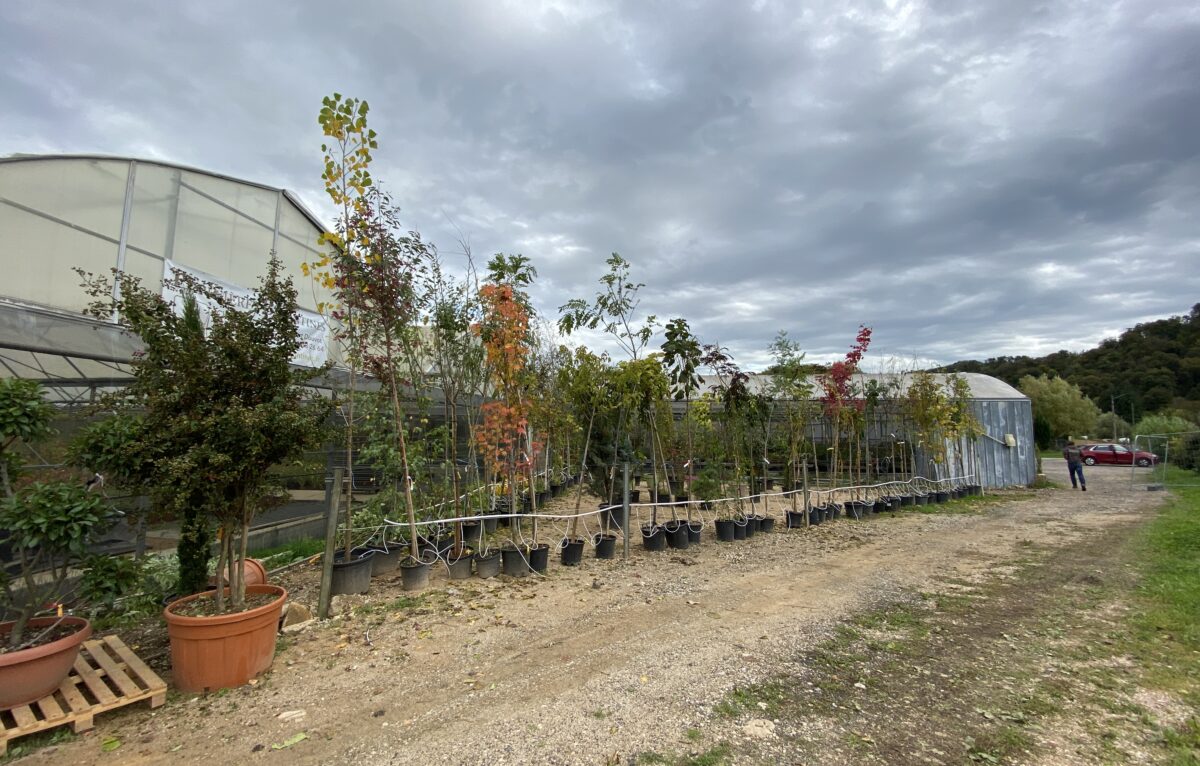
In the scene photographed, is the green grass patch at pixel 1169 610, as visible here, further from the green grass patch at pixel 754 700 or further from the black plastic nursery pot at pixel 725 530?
the black plastic nursery pot at pixel 725 530

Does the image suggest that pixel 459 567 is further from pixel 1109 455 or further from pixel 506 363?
pixel 1109 455

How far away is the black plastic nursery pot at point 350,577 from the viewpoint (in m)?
4.77

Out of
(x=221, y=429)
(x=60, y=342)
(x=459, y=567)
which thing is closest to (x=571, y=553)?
(x=459, y=567)

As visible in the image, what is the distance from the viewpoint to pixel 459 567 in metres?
5.38

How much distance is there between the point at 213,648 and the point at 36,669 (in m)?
0.71

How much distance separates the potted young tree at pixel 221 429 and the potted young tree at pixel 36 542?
0.38m

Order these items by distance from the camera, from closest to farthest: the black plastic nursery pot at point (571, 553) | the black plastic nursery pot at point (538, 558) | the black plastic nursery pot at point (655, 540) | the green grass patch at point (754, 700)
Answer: the green grass patch at point (754, 700)
the black plastic nursery pot at point (538, 558)
the black plastic nursery pot at point (571, 553)
the black plastic nursery pot at point (655, 540)

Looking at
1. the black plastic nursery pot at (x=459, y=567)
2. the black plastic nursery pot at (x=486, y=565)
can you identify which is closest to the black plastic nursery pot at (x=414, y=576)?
the black plastic nursery pot at (x=459, y=567)

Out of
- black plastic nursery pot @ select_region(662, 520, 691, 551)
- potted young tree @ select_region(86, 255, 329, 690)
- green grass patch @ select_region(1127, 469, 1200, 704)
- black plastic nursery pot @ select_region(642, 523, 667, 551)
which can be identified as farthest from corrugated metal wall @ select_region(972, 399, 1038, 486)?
potted young tree @ select_region(86, 255, 329, 690)

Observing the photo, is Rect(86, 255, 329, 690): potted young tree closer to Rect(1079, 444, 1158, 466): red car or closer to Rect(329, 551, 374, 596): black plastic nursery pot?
Rect(329, 551, 374, 596): black plastic nursery pot

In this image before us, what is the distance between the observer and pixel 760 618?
14.3 feet

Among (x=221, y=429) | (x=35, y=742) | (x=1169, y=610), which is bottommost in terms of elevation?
(x=35, y=742)

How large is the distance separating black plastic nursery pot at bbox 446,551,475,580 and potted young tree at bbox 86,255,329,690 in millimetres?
1862

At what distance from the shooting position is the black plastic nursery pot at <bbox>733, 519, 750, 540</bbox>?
768 cm
